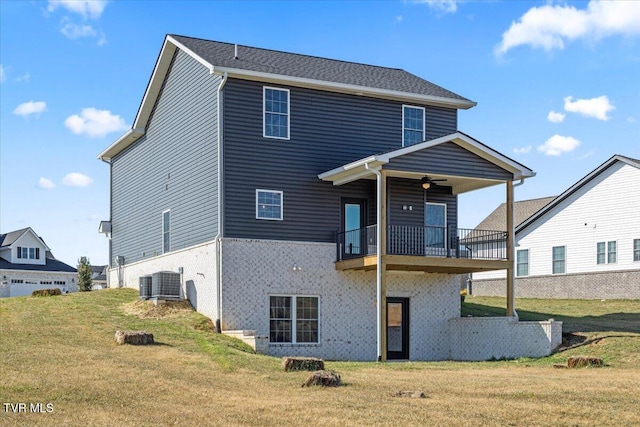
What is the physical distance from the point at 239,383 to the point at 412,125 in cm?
1387

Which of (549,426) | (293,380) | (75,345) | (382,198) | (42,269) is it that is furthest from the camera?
(42,269)

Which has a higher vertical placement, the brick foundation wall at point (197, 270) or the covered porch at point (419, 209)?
the covered porch at point (419, 209)

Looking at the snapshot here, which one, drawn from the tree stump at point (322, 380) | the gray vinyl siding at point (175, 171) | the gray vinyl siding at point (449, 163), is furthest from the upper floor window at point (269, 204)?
the tree stump at point (322, 380)

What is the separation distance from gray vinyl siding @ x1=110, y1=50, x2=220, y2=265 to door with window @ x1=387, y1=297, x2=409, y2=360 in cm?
631

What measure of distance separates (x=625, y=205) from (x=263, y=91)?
19.5m

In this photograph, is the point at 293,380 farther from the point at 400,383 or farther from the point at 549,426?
the point at 549,426

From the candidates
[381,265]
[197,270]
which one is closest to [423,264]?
[381,265]

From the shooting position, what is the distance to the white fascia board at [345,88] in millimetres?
23766

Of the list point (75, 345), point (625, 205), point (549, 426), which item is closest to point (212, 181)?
point (75, 345)

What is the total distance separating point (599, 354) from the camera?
20859mm

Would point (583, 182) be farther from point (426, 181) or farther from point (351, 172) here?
point (351, 172)

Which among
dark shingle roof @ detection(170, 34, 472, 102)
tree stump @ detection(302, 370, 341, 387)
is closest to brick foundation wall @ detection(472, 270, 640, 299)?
dark shingle roof @ detection(170, 34, 472, 102)

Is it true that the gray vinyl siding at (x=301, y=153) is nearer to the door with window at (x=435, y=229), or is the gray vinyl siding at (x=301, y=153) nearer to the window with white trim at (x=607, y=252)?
the door with window at (x=435, y=229)

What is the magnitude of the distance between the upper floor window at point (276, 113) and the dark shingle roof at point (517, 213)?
2373 centimetres
